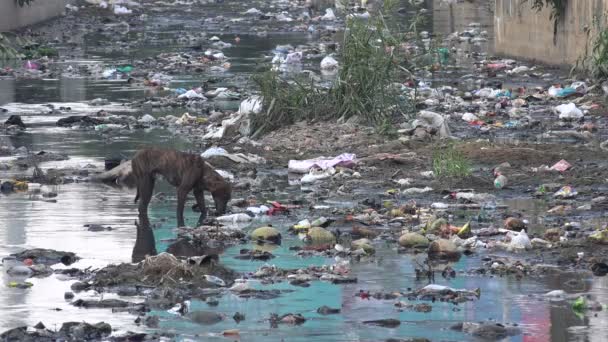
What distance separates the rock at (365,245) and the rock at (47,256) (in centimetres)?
176

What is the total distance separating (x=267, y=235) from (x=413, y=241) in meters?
1.00

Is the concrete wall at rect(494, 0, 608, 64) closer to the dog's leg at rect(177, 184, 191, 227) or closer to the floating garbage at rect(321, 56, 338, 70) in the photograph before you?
the floating garbage at rect(321, 56, 338, 70)

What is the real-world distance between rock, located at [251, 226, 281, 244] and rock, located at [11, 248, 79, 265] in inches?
50.7

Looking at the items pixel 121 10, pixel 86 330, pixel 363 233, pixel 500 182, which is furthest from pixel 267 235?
pixel 121 10

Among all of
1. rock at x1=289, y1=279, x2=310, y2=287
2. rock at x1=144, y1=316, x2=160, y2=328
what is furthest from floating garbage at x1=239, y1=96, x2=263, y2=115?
rock at x1=144, y1=316, x2=160, y2=328

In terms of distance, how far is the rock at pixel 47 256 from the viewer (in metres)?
9.09

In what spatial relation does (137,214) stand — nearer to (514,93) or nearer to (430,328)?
(430,328)

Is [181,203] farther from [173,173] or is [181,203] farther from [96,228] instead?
[96,228]

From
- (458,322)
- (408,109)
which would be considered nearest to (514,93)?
(408,109)

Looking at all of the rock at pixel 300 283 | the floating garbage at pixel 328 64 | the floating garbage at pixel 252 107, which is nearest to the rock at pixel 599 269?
the rock at pixel 300 283

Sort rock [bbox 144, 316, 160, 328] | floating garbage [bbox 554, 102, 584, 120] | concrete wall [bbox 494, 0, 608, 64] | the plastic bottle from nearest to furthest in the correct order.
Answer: rock [bbox 144, 316, 160, 328] < the plastic bottle < floating garbage [bbox 554, 102, 584, 120] < concrete wall [bbox 494, 0, 608, 64]

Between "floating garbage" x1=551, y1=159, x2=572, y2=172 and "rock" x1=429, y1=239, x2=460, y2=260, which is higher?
"floating garbage" x1=551, y1=159, x2=572, y2=172

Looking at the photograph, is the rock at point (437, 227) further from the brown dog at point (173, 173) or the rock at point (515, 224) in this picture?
the brown dog at point (173, 173)

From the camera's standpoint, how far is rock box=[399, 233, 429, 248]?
952 cm
